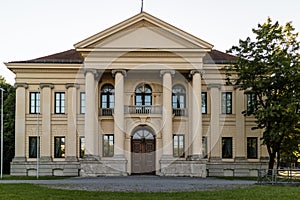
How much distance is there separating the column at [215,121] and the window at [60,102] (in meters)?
Result: 13.3

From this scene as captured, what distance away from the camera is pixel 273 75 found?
40.1m

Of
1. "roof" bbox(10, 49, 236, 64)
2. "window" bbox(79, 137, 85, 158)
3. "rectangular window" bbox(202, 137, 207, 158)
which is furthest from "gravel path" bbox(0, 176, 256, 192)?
"roof" bbox(10, 49, 236, 64)

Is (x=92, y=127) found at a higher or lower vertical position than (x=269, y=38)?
lower

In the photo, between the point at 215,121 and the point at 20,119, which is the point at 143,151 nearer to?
the point at 215,121

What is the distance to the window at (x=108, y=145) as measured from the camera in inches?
1786

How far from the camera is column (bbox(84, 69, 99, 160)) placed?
42.5 m

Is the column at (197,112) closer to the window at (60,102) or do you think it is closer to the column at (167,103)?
the column at (167,103)

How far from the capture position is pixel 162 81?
45125mm

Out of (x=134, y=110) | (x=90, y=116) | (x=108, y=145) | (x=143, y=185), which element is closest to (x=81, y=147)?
(x=108, y=145)

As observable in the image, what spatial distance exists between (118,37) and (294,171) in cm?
1895

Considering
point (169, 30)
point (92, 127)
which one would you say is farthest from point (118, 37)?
point (92, 127)

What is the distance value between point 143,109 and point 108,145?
450 centimetres

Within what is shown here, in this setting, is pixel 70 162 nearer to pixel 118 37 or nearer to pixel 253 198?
pixel 118 37

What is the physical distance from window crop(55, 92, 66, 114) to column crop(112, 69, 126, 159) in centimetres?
693
